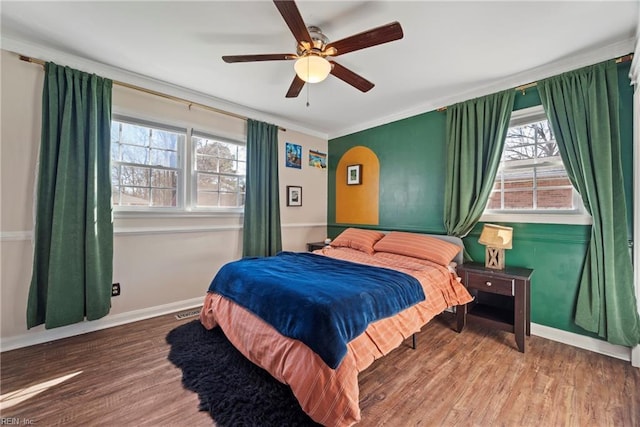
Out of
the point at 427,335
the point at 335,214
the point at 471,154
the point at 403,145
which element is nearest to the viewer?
the point at 427,335

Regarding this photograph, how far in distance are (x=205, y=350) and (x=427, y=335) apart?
199cm

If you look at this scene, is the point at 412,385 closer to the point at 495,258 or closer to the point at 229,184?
the point at 495,258

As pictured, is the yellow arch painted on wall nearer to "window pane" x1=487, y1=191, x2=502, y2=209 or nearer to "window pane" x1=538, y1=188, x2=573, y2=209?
"window pane" x1=487, y1=191, x2=502, y2=209

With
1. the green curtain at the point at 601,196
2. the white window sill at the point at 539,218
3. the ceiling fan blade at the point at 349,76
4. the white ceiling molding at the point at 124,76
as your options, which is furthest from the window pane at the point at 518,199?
the white ceiling molding at the point at 124,76

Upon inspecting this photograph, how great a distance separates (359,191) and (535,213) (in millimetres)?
2199

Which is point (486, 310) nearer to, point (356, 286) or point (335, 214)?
point (356, 286)

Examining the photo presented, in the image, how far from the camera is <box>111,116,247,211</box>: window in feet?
8.95

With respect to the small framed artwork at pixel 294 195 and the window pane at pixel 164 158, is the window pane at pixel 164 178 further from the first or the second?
the small framed artwork at pixel 294 195

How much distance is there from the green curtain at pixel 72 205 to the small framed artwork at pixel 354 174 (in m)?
3.06

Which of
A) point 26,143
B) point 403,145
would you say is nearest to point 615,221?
point 403,145

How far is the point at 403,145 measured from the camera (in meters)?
3.56

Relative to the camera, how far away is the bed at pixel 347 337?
4.43 ft

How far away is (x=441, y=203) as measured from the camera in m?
3.17

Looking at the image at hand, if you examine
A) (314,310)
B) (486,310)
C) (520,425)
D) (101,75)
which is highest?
(101,75)
